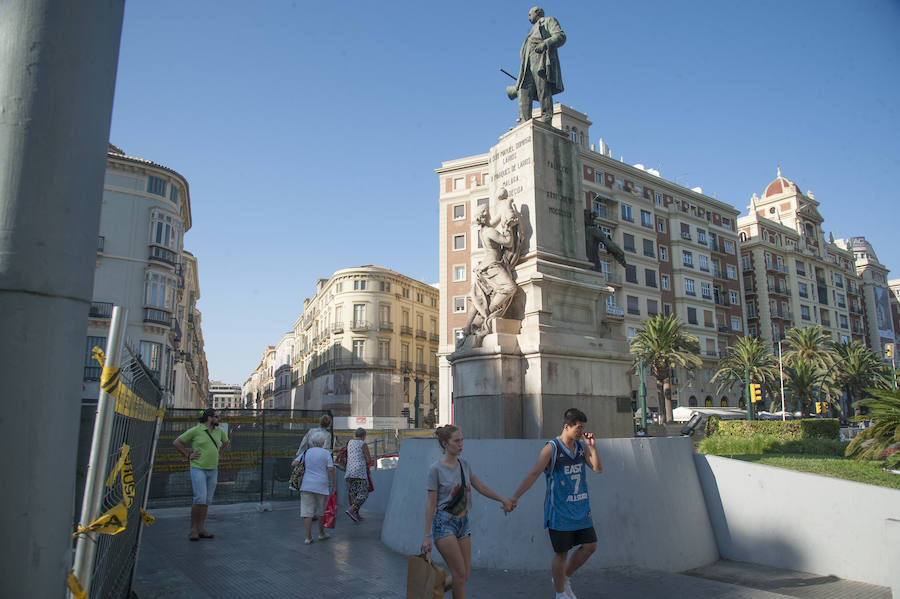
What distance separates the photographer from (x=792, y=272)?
71.4 meters

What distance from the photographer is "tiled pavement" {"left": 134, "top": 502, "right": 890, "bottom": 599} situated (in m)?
5.84

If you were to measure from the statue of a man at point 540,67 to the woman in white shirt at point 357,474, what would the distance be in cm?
649

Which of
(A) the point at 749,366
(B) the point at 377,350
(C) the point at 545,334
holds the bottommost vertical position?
(C) the point at 545,334

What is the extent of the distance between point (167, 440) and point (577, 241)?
31.0ft

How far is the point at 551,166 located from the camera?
34.4 ft

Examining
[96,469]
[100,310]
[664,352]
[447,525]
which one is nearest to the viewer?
[96,469]

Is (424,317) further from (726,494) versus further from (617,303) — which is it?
(726,494)

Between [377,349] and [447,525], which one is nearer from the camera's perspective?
[447,525]

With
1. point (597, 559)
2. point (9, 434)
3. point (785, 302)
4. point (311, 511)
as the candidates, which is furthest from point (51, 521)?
point (785, 302)

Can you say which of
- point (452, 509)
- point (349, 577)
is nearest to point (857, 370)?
point (349, 577)

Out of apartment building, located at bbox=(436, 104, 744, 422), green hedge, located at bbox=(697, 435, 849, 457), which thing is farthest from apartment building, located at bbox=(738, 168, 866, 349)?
green hedge, located at bbox=(697, 435, 849, 457)

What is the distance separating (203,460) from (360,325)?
52.9m

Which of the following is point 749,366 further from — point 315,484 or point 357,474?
point 315,484

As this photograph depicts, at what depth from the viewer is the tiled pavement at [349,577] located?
5840 mm
